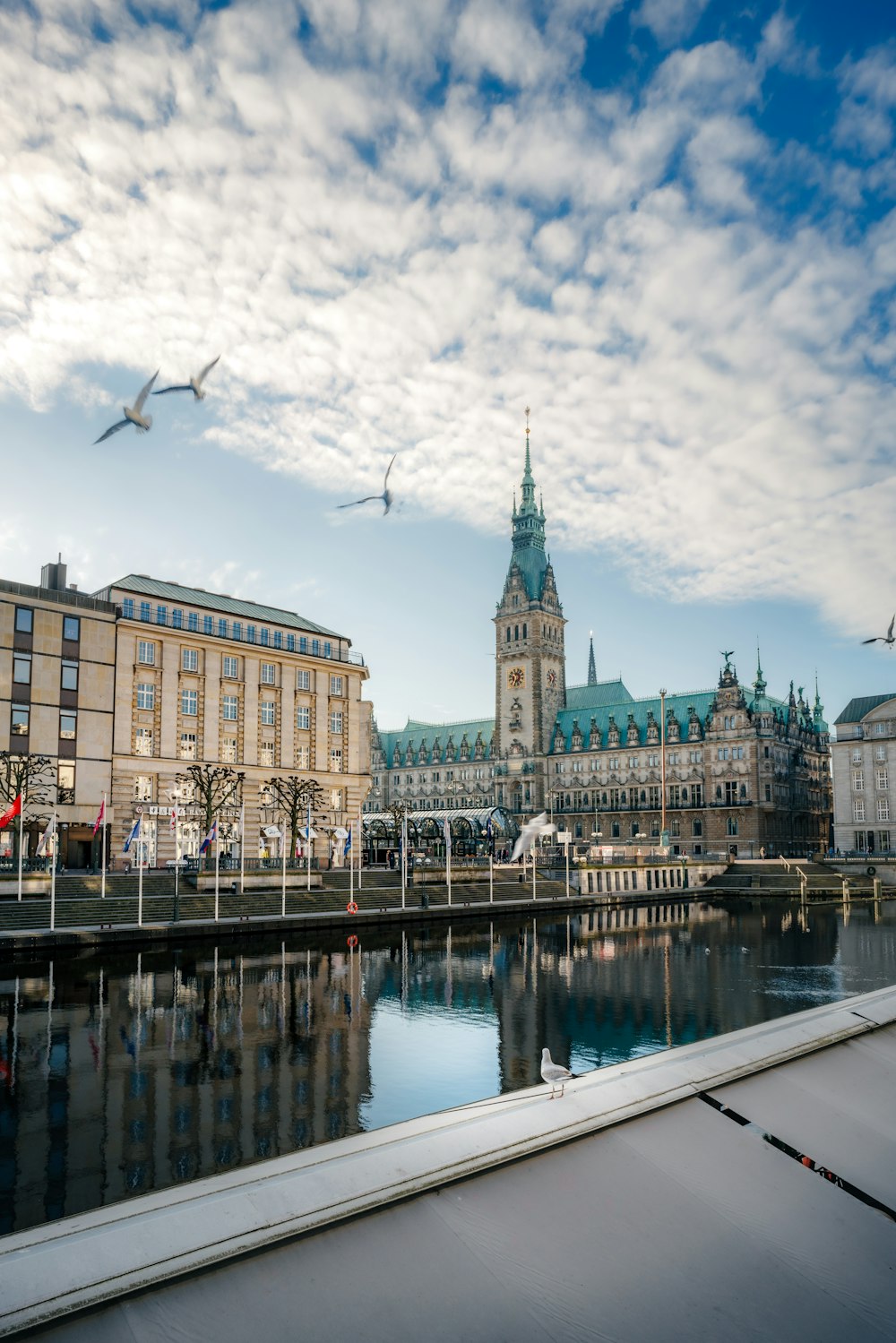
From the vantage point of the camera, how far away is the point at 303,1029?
29500 millimetres

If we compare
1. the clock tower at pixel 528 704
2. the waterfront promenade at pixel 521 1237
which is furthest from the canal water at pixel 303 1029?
the clock tower at pixel 528 704

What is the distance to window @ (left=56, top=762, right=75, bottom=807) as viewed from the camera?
76.2 meters

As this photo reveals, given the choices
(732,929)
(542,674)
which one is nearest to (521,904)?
(732,929)

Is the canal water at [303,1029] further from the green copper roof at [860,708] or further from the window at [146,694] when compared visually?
the green copper roof at [860,708]

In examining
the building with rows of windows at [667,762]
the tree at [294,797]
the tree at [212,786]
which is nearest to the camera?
the tree at [212,786]

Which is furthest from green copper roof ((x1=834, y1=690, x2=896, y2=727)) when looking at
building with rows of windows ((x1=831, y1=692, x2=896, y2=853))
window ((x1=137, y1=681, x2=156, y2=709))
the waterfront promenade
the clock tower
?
the waterfront promenade

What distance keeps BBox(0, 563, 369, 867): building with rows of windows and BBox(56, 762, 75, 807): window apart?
0.15 m

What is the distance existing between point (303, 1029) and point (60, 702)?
186ft

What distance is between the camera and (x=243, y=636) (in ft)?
313

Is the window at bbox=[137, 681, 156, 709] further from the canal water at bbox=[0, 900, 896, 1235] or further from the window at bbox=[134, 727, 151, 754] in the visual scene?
the canal water at bbox=[0, 900, 896, 1235]

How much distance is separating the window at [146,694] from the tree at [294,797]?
44.1 feet

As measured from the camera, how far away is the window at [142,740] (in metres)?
83.4

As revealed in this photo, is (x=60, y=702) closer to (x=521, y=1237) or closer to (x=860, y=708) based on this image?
(x=521, y=1237)

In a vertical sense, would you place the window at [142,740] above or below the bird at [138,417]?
Answer: below
